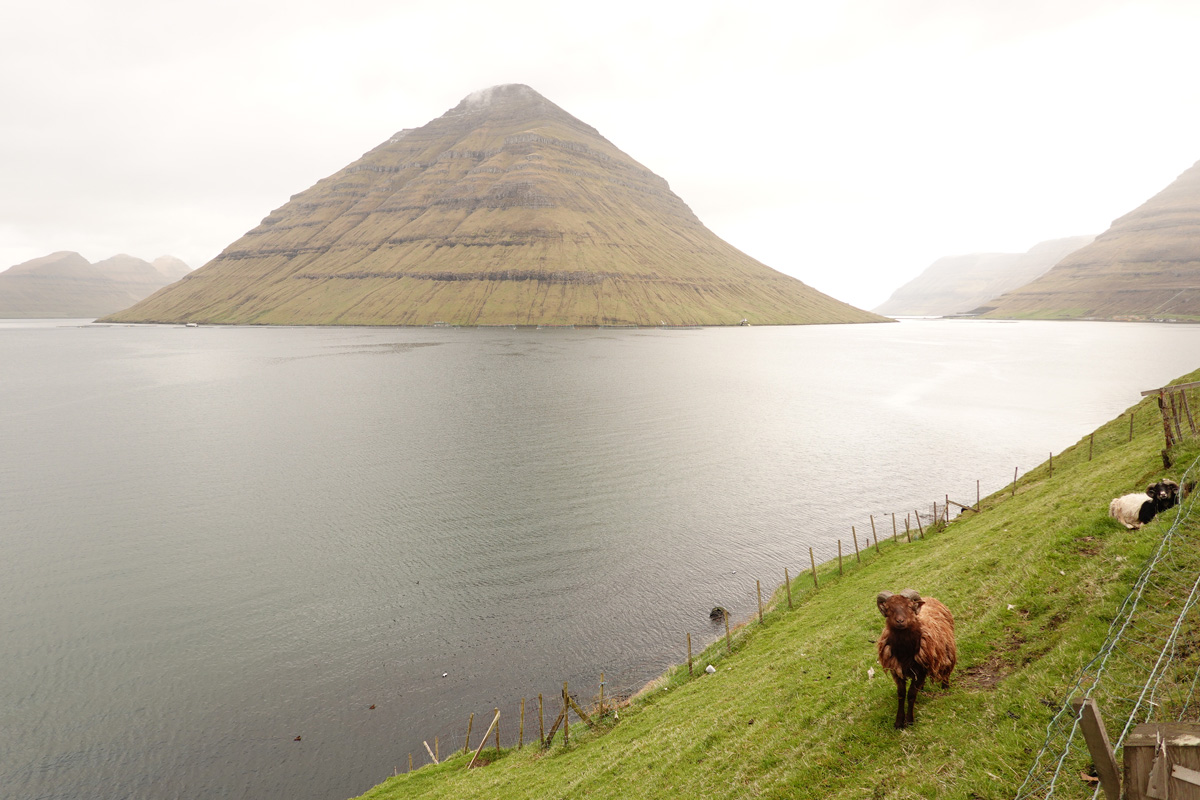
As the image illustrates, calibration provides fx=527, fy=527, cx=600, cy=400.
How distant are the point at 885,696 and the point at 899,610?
4540mm

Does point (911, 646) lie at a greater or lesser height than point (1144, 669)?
→ lesser

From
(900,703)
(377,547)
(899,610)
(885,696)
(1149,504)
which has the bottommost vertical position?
(377,547)

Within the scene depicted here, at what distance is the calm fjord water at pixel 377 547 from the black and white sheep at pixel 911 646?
14.1 metres

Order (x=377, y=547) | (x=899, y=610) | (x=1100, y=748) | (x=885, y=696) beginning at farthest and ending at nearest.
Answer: (x=377, y=547) → (x=885, y=696) → (x=899, y=610) → (x=1100, y=748)

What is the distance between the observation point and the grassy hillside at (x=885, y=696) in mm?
13500

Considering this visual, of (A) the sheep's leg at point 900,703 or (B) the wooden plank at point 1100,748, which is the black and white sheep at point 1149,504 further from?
(B) the wooden plank at point 1100,748

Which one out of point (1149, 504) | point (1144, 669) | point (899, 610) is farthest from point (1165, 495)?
point (899, 610)

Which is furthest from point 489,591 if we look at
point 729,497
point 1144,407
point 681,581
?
point 1144,407

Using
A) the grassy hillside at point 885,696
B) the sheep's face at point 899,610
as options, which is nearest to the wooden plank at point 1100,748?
the grassy hillside at point 885,696

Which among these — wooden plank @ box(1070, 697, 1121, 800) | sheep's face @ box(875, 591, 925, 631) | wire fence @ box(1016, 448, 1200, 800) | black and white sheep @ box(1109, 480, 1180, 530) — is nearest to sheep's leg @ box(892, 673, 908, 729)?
sheep's face @ box(875, 591, 925, 631)

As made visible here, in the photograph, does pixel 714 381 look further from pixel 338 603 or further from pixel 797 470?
pixel 338 603

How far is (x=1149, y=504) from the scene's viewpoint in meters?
19.9

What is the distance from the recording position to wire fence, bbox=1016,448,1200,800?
35.7 feet

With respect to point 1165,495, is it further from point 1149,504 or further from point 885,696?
point 885,696
